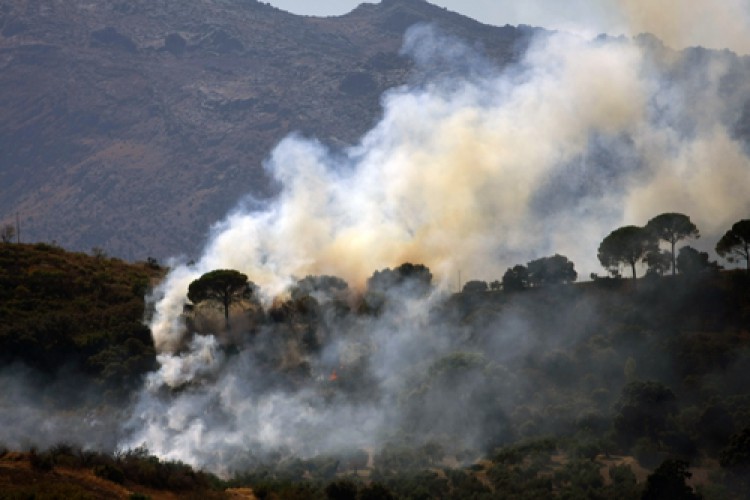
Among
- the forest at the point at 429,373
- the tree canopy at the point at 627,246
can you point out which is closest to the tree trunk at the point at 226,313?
the forest at the point at 429,373

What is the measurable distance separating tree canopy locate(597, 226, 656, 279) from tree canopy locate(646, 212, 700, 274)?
1139 millimetres

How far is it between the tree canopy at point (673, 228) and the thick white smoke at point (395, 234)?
82.2 ft

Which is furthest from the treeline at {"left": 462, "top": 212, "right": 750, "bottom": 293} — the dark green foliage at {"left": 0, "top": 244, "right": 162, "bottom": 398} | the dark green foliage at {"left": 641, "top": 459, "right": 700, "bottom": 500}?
the dark green foliage at {"left": 641, "top": 459, "right": 700, "bottom": 500}

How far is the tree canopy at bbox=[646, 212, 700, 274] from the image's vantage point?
110 m

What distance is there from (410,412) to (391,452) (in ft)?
34.4

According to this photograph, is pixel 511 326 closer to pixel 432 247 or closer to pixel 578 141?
pixel 432 247

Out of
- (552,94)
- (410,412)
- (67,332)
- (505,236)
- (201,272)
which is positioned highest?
(552,94)

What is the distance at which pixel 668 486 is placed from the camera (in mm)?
63344

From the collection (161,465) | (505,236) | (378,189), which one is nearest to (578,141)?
(505,236)

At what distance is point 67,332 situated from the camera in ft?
317

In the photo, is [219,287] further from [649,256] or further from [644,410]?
[649,256]

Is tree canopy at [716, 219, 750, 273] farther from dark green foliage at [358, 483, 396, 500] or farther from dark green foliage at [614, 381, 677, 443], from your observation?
dark green foliage at [358, 483, 396, 500]

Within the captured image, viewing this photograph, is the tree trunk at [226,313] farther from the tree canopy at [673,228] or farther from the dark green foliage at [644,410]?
the tree canopy at [673,228]

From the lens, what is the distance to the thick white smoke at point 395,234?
274 feet
